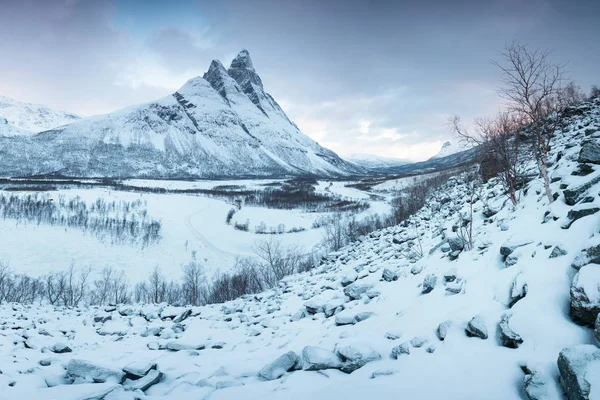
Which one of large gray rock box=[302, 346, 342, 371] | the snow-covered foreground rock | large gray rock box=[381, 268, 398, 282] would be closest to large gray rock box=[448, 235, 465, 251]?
the snow-covered foreground rock

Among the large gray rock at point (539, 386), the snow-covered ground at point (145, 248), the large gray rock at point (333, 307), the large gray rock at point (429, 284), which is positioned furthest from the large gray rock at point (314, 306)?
the snow-covered ground at point (145, 248)

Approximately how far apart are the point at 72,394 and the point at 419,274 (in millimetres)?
8956

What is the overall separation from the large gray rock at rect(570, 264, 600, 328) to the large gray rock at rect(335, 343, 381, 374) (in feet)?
10.2

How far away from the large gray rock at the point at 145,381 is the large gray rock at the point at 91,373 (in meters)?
0.26

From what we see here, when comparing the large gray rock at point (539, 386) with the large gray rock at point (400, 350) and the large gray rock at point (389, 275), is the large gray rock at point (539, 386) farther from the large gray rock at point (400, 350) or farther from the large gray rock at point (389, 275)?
the large gray rock at point (389, 275)

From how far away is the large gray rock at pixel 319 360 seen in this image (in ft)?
17.6

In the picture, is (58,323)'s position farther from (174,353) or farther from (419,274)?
(419,274)

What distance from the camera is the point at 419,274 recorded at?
9078 mm

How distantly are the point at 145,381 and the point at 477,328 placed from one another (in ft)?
20.9

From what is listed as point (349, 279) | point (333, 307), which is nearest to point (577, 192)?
point (333, 307)

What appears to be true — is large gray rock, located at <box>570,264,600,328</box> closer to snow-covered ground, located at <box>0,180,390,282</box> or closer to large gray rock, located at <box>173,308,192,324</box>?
large gray rock, located at <box>173,308,192,324</box>

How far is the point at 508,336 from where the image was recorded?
168 inches

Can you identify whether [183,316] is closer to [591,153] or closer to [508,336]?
[508,336]

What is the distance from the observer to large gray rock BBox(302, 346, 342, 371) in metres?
5.37
